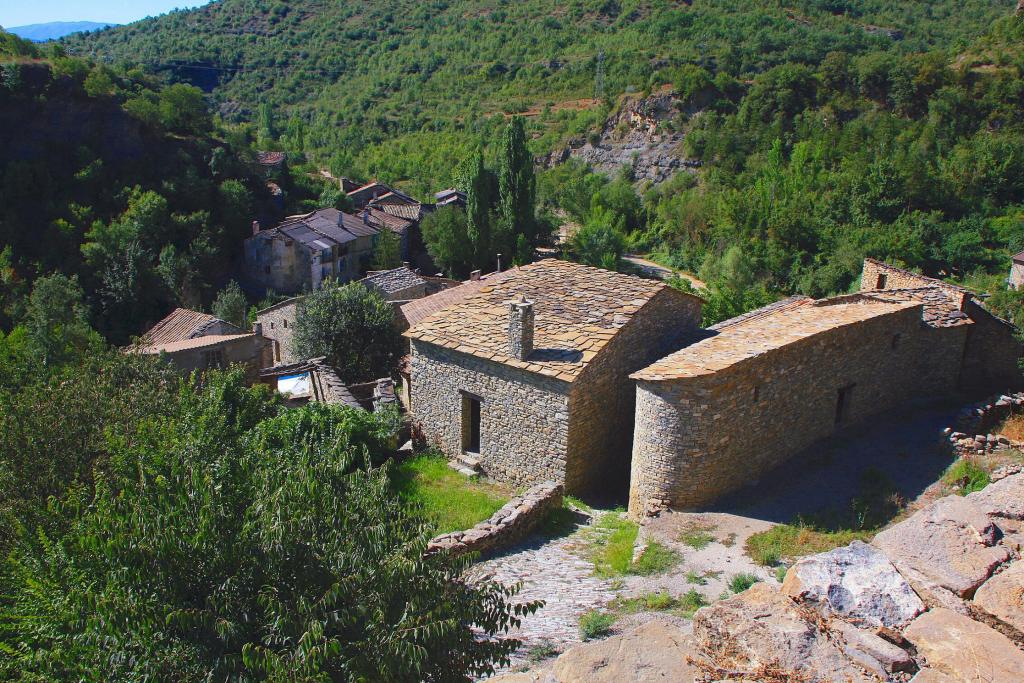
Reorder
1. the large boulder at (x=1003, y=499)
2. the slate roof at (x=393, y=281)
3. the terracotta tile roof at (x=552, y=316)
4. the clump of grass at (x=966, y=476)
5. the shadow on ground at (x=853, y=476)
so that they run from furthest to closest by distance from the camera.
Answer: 1. the slate roof at (x=393, y=281)
2. the terracotta tile roof at (x=552, y=316)
3. the clump of grass at (x=966, y=476)
4. the shadow on ground at (x=853, y=476)
5. the large boulder at (x=1003, y=499)

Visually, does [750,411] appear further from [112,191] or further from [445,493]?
[112,191]

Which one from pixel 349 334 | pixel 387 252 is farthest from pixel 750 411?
pixel 387 252

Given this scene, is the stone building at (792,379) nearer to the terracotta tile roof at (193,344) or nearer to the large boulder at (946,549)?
the large boulder at (946,549)

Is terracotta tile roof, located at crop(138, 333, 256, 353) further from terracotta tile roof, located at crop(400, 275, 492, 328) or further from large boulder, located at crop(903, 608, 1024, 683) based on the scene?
large boulder, located at crop(903, 608, 1024, 683)

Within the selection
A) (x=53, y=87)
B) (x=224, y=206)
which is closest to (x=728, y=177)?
(x=224, y=206)

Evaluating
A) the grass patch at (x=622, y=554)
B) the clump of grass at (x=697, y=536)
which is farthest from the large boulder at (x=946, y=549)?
the clump of grass at (x=697, y=536)
